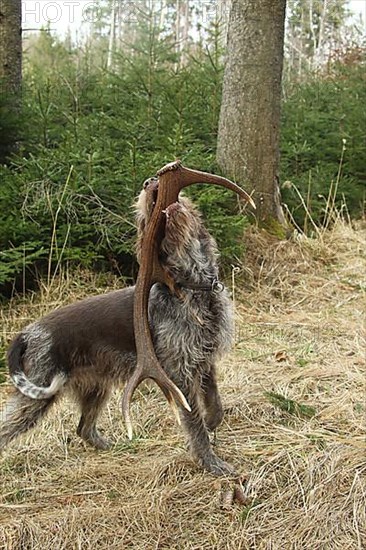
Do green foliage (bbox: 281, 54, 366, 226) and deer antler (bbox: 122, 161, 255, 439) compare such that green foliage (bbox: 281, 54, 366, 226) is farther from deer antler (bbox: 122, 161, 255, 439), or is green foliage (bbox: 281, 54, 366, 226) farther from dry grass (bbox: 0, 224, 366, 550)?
deer antler (bbox: 122, 161, 255, 439)

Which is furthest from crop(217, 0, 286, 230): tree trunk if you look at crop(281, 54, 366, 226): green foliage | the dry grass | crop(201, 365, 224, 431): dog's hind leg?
crop(201, 365, 224, 431): dog's hind leg

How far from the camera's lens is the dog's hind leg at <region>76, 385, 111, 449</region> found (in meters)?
4.28

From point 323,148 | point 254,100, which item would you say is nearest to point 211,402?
point 254,100

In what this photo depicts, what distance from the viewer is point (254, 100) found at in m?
7.69

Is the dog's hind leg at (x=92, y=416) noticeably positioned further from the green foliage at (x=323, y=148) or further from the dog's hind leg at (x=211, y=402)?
the green foliage at (x=323, y=148)

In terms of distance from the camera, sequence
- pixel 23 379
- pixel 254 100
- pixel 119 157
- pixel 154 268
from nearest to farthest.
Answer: pixel 154 268 → pixel 23 379 → pixel 119 157 → pixel 254 100

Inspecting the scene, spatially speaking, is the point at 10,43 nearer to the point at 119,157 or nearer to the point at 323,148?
the point at 119,157

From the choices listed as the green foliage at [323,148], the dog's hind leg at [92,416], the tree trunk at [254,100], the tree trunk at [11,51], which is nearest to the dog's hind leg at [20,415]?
the dog's hind leg at [92,416]

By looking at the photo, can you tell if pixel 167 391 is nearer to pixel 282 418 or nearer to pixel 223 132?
pixel 282 418

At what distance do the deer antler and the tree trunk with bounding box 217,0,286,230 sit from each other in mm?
4198

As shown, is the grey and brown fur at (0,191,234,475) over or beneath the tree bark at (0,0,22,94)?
beneath

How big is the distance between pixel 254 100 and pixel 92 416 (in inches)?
183

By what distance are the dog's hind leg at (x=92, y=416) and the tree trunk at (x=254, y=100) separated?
3977mm

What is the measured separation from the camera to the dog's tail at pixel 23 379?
12.5 feet
